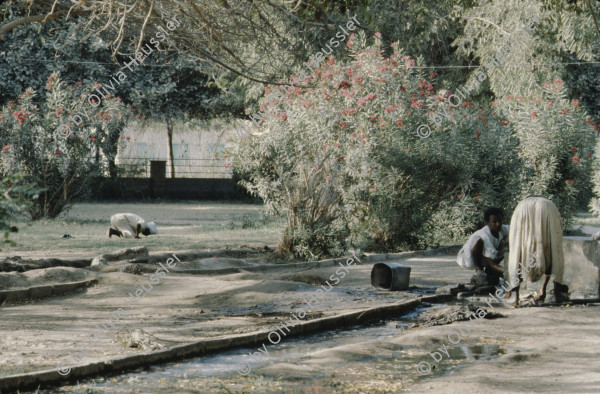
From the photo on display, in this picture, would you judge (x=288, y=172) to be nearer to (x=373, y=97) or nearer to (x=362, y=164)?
(x=362, y=164)

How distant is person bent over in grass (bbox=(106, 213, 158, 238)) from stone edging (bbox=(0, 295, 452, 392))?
8.91 metres

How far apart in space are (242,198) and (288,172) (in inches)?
782

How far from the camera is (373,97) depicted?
53.9 ft

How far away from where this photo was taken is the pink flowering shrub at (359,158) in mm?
14523

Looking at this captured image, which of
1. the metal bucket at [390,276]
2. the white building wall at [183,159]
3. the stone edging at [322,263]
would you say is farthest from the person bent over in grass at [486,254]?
the white building wall at [183,159]

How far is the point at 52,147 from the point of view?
66.3 ft

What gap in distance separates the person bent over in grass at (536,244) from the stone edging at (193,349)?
1.27 meters

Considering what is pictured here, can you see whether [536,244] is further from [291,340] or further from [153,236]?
[153,236]

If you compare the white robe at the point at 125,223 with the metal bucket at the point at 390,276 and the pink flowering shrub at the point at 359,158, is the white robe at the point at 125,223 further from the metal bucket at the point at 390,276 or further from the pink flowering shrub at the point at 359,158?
the metal bucket at the point at 390,276

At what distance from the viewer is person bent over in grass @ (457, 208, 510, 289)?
10.9 meters

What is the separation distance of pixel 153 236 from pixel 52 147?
14.4 ft

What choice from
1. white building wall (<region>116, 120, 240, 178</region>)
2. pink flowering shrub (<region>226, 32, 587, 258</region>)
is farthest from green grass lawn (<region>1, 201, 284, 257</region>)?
white building wall (<region>116, 120, 240, 178</region>)

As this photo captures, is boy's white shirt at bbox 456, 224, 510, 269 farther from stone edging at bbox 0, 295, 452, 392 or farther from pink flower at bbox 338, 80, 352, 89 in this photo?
pink flower at bbox 338, 80, 352, 89

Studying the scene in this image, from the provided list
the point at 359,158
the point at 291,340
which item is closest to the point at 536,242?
the point at 291,340
